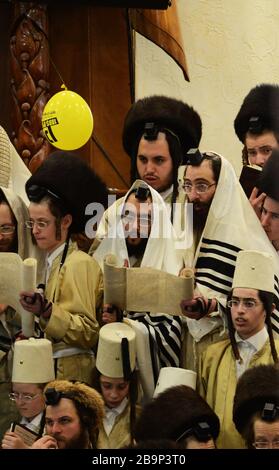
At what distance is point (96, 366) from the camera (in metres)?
6.31

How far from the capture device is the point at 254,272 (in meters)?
6.25

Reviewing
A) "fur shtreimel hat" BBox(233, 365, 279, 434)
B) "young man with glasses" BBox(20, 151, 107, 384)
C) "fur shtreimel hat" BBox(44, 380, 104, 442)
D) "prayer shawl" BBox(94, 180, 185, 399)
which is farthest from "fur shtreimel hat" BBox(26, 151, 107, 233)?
"fur shtreimel hat" BBox(233, 365, 279, 434)

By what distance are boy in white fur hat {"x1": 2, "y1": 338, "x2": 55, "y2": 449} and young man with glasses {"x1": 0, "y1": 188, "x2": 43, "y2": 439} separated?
0.41 ft

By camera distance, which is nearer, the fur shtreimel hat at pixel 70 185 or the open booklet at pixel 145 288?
the open booklet at pixel 145 288

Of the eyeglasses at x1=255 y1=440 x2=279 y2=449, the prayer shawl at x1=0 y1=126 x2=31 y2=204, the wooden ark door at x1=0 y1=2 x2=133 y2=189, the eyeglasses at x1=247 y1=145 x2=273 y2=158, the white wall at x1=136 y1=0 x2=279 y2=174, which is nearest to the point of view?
the eyeglasses at x1=255 y1=440 x2=279 y2=449

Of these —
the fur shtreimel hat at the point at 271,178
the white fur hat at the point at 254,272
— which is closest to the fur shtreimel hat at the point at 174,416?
the white fur hat at the point at 254,272

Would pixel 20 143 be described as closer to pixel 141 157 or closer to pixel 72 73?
pixel 72 73

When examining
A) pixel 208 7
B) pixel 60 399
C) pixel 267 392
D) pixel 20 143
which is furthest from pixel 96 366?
pixel 208 7

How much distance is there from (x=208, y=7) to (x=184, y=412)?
2.36m

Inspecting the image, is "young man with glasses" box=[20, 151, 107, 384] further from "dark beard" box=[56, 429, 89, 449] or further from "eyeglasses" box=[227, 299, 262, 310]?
"eyeglasses" box=[227, 299, 262, 310]

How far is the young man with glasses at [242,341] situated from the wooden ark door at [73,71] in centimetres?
119

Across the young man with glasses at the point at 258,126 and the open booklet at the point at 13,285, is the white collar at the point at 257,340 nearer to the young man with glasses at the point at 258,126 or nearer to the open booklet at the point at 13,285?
the young man with glasses at the point at 258,126

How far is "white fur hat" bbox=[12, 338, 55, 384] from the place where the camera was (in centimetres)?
627

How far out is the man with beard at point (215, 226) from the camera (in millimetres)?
6402
